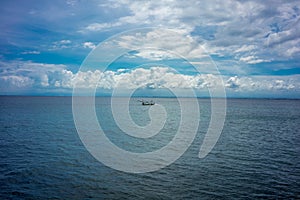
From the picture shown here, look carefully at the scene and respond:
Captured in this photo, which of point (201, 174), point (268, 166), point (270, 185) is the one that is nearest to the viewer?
point (270, 185)

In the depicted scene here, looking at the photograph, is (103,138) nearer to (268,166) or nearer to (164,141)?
(164,141)

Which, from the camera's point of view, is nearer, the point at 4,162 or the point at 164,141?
the point at 4,162

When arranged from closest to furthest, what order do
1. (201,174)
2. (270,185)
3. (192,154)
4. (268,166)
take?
(270,185), (201,174), (268,166), (192,154)

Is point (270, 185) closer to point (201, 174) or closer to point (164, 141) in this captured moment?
point (201, 174)

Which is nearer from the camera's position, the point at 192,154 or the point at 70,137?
the point at 192,154

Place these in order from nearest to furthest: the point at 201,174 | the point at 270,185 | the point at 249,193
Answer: the point at 249,193, the point at 270,185, the point at 201,174

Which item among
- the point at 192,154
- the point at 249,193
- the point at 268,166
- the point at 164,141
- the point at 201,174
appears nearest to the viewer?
the point at 249,193

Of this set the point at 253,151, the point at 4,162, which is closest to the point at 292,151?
the point at 253,151

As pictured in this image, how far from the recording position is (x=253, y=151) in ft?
138

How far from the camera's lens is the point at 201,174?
98.1 ft

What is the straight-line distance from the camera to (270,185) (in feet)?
87.4

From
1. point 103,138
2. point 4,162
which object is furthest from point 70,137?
point 4,162

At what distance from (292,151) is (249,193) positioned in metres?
22.7

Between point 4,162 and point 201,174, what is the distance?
2678 centimetres
